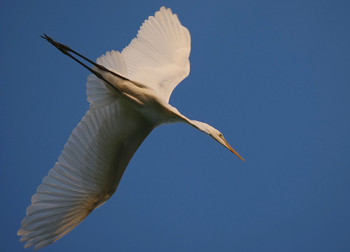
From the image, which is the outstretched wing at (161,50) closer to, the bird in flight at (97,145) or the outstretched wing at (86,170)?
the bird in flight at (97,145)

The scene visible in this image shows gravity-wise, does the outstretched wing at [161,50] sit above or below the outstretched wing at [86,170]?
above

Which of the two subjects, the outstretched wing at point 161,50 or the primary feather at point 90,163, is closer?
the primary feather at point 90,163


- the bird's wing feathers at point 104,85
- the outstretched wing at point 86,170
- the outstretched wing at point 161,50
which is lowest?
the outstretched wing at point 86,170

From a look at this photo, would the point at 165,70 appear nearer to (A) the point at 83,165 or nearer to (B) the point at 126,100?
(B) the point at 126,100

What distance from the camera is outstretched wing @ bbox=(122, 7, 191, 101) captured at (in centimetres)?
252

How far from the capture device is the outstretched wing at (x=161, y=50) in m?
2.52

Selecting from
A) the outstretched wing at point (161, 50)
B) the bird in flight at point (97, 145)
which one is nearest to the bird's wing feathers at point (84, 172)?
the bird in flight at point (97, 145)

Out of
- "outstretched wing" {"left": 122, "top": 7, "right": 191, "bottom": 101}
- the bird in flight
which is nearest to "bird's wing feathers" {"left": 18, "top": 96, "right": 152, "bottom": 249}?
the bird in flight

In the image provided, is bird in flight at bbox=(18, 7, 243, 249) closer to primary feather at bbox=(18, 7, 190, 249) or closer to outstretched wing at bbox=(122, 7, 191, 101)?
primary feather at bbox=(18, 7, 190, 249)

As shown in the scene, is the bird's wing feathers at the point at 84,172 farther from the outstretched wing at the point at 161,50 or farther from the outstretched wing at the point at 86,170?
the outstretched wing at the point at 161,50

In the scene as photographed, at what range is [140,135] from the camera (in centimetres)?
225

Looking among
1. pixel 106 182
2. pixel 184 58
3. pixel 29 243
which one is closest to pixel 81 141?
pixel 106 182

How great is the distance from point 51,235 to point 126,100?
801mm

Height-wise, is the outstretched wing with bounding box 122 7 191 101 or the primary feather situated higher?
the outstretched wing with bounding box 122 7 191 101
